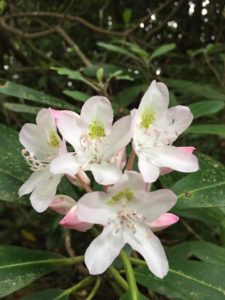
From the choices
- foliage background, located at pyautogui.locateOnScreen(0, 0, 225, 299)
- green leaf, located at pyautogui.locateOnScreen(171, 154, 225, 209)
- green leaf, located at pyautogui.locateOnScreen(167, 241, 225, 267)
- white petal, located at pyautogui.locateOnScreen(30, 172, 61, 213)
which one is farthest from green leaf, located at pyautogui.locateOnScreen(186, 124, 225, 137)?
white petal, located at pyautogui.locateOnScreen(30, 172, 61, 213)

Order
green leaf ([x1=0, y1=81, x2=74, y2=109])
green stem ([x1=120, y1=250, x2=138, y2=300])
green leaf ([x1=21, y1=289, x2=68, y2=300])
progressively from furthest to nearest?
green leaf ([x1=0, y1=81, x2=74, y2=109]) → green leaf ([x1=21, y1=289, x2=68, y2=300]) → green stem ([x1=120, y1=250, x2=138, y2=300])

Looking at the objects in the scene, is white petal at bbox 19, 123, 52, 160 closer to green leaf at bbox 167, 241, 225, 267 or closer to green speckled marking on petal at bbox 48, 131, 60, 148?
green speckled marking on petal at bbox 48, 131, 60, 148

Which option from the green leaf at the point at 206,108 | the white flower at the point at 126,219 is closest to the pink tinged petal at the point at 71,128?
the white flower at the point at 126,219

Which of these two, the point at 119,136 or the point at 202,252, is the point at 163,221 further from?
the point at 202,252

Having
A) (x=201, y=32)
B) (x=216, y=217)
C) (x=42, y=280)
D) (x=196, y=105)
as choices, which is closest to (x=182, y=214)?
(x=216, y=217)

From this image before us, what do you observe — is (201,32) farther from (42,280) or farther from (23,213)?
(42,280)

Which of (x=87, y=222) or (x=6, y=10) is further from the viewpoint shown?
(x=6, y=10)

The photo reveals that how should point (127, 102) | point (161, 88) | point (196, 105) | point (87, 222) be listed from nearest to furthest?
1. point (87, 222)
2. point (161, 88)
3. point (196, 105)
4. point (127, 102)
